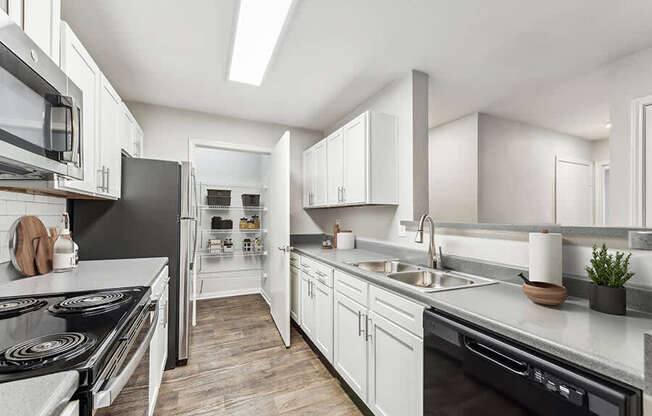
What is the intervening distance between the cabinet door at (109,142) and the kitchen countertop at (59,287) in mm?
513

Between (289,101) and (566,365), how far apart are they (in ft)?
9.96

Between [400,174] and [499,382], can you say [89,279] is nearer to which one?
[499,382]

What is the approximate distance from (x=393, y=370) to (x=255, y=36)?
2312 millimetres

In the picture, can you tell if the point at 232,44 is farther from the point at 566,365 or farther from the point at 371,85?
the point at 566,365

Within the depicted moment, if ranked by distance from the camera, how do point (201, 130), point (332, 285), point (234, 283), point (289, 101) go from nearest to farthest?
1. point (332, 285)
2. point (289, 101)
3. point (201, 130)
4. point (234, 283)

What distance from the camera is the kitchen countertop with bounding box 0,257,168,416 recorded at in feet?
1.68

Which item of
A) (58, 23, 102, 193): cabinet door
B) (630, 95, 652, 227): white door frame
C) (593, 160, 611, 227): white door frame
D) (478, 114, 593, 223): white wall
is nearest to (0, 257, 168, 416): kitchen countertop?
(58, 23, 102, 193): cabinet door

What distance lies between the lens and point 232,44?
1.99 m

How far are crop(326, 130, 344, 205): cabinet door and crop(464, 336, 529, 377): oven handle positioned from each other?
1853 millimetres

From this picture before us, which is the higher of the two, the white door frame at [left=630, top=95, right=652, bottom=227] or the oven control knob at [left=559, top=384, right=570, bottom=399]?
the white door frame at [left=630, top=95, right=652, bottom=227]

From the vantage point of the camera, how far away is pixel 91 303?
42.7 inches

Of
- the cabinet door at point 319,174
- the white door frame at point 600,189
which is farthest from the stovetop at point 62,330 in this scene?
the white door frame at point 600,189

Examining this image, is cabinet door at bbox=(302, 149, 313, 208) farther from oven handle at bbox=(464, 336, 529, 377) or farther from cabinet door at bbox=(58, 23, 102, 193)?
oven handle at bbox=(464, 336, 529, 377)

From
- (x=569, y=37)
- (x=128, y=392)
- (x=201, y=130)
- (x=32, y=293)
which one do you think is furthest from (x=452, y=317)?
(x=201, y=130)
